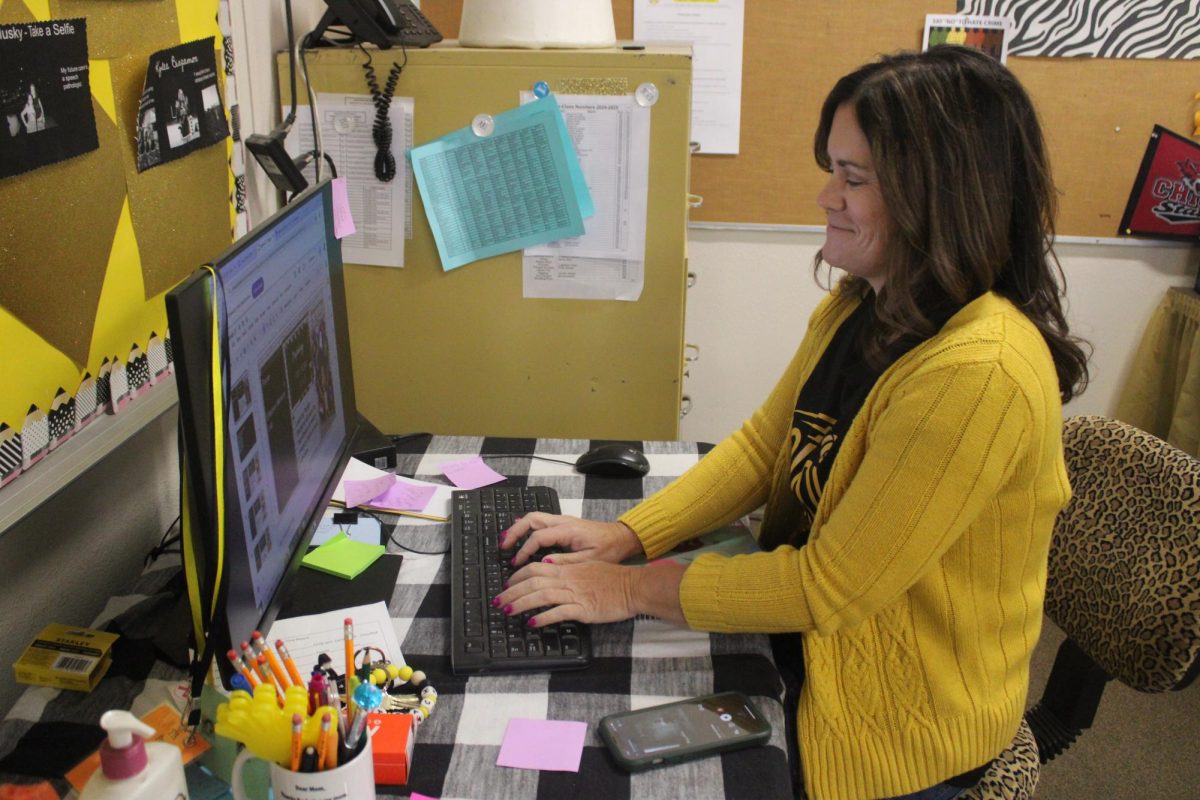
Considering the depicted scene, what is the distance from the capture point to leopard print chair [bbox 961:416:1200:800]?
1140 millimetres

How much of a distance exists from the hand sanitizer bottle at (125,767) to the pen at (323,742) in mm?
101

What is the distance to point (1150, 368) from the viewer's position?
2594 millimetres

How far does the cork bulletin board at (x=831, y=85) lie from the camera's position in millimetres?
2354

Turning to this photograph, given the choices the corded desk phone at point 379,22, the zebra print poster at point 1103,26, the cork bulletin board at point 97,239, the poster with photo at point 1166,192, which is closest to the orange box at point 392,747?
the cork bulletin board at point 97,239

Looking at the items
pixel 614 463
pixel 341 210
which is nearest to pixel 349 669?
pixel 614 463

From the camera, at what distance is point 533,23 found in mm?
1690

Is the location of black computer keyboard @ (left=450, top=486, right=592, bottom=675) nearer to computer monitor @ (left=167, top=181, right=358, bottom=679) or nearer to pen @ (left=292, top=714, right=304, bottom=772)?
computer monitor @ (left=167, top=181, right=358, bottom=679)

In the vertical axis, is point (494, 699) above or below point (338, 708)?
below

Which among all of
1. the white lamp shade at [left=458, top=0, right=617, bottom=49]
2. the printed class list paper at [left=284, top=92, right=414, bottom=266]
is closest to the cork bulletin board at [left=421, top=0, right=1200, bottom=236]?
the white lamp shade at [left=458, top=0, right=617, bottom=49]

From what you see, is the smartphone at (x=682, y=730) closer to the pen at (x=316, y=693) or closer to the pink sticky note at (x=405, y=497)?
the pen at (x=316, y=693)

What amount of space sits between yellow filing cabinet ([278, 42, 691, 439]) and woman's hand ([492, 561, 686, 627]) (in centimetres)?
78

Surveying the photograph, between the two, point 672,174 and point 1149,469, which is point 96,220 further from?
point 1149,469

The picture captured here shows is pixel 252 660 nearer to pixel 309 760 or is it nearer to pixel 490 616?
pixel 309 760

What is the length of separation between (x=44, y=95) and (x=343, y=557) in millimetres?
588
